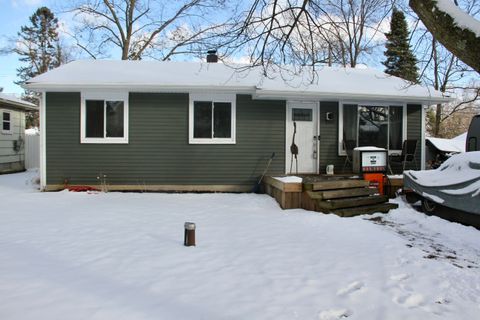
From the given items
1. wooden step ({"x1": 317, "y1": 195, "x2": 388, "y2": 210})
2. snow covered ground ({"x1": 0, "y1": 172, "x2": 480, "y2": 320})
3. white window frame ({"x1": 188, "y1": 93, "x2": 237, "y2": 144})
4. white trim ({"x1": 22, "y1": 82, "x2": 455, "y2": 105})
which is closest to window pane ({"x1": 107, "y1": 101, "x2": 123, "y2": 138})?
white trim ({"x1": 22, "y1": 82, "x2": 455, "y2": 105})

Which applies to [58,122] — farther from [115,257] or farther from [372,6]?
[372,6]

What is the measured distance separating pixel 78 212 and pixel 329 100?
6.76 m

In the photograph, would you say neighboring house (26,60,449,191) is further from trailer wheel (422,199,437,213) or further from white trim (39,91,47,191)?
trailer wheel (422,199,437,213)

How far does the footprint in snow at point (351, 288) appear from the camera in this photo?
339cm

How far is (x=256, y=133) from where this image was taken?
392 inches

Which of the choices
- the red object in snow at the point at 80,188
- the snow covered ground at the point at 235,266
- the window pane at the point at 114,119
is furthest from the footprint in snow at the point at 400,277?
the red object in snow at the point at 80,188

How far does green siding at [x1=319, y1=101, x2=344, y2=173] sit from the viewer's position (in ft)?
33.3

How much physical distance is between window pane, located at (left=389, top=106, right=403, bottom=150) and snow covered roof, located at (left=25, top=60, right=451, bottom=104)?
0.43 metres

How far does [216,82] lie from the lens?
32.3 ft

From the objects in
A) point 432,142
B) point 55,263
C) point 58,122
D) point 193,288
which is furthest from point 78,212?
point 432,142

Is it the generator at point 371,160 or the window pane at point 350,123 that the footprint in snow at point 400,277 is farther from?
the window pane at point 350,123

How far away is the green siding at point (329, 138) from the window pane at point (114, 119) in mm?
5327

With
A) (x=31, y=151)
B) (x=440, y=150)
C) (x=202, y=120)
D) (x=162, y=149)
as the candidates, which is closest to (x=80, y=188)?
(x=162, y=149)

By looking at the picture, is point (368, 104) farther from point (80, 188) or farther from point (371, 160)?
point (80, 188)
